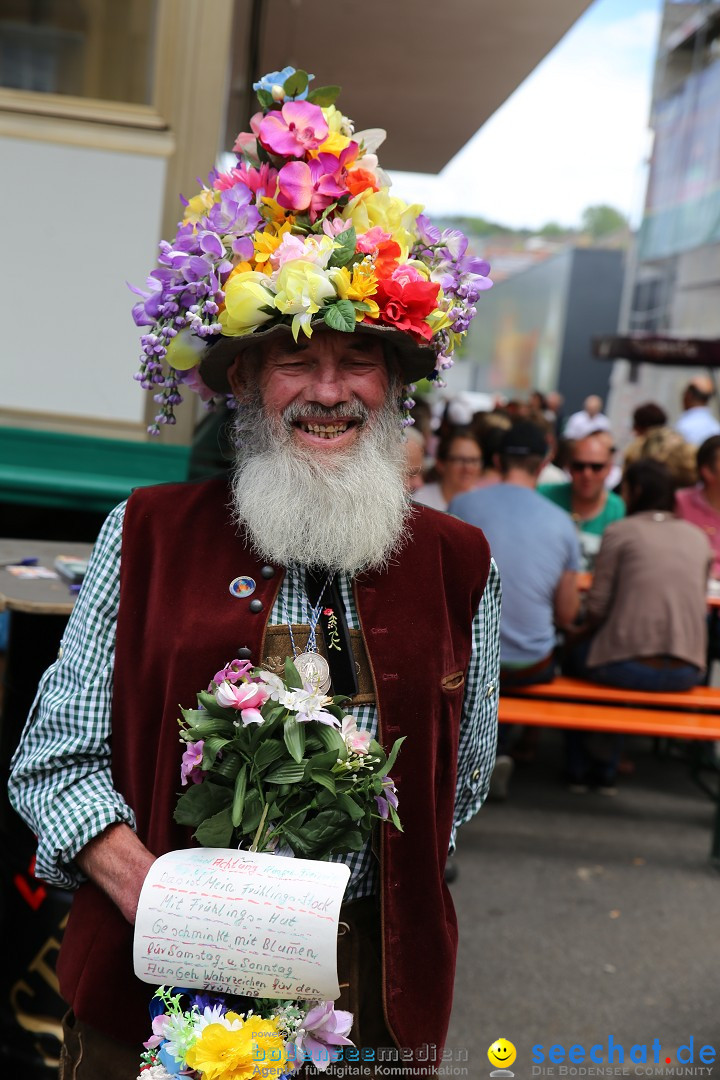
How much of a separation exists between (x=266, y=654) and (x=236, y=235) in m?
0.73

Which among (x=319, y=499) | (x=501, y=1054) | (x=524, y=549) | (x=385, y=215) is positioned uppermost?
(x=385, y=215)

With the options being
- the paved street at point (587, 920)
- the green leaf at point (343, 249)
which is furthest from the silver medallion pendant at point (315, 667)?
the paved street at point (587, 920)

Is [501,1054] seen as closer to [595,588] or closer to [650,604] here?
[650,604]

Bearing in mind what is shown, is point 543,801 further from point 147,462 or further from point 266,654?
point 266,654

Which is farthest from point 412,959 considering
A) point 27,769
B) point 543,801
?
point 543,801

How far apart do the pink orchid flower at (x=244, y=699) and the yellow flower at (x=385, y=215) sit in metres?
0.83

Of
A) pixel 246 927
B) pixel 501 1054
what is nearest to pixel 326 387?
pixel 246 927

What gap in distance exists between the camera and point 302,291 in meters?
1.85

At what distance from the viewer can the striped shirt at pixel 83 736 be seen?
1.82 m

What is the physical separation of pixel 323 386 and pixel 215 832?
775 mm

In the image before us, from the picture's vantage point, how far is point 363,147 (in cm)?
210

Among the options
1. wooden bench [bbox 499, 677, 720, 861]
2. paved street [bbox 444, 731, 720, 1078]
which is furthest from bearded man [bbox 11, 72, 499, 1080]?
wooden bench [bbox 499, 677, 720, 861]

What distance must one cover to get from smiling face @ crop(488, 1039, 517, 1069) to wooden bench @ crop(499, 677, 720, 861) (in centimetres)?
175

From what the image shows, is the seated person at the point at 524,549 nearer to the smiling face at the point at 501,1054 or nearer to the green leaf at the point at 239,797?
the smiling face at the point at 501,1054
